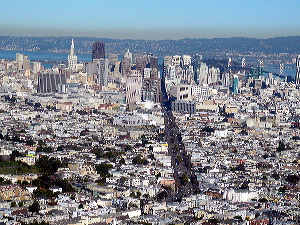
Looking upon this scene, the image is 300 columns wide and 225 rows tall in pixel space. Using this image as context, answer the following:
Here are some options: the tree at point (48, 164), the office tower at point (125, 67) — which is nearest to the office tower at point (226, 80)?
the office tower at point (125, 67)

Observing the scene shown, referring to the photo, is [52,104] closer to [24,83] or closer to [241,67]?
[24,83]

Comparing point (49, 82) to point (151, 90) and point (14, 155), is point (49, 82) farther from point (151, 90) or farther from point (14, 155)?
point (14, 155)

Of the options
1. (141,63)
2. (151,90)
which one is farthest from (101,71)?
(151,90)

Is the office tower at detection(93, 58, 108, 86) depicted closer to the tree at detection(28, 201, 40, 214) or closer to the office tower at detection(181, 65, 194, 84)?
the office tower at detection(181, 65, 194, 84)

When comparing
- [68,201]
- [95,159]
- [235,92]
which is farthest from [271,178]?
[235,92]

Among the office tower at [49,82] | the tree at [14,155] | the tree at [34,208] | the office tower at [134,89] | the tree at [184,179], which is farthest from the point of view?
the office tower at [49,82]

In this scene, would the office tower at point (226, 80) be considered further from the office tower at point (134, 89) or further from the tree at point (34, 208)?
the tree at point (34, 208)

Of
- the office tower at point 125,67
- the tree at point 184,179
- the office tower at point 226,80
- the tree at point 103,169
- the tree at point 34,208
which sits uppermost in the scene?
A: the tree at point 34,208
